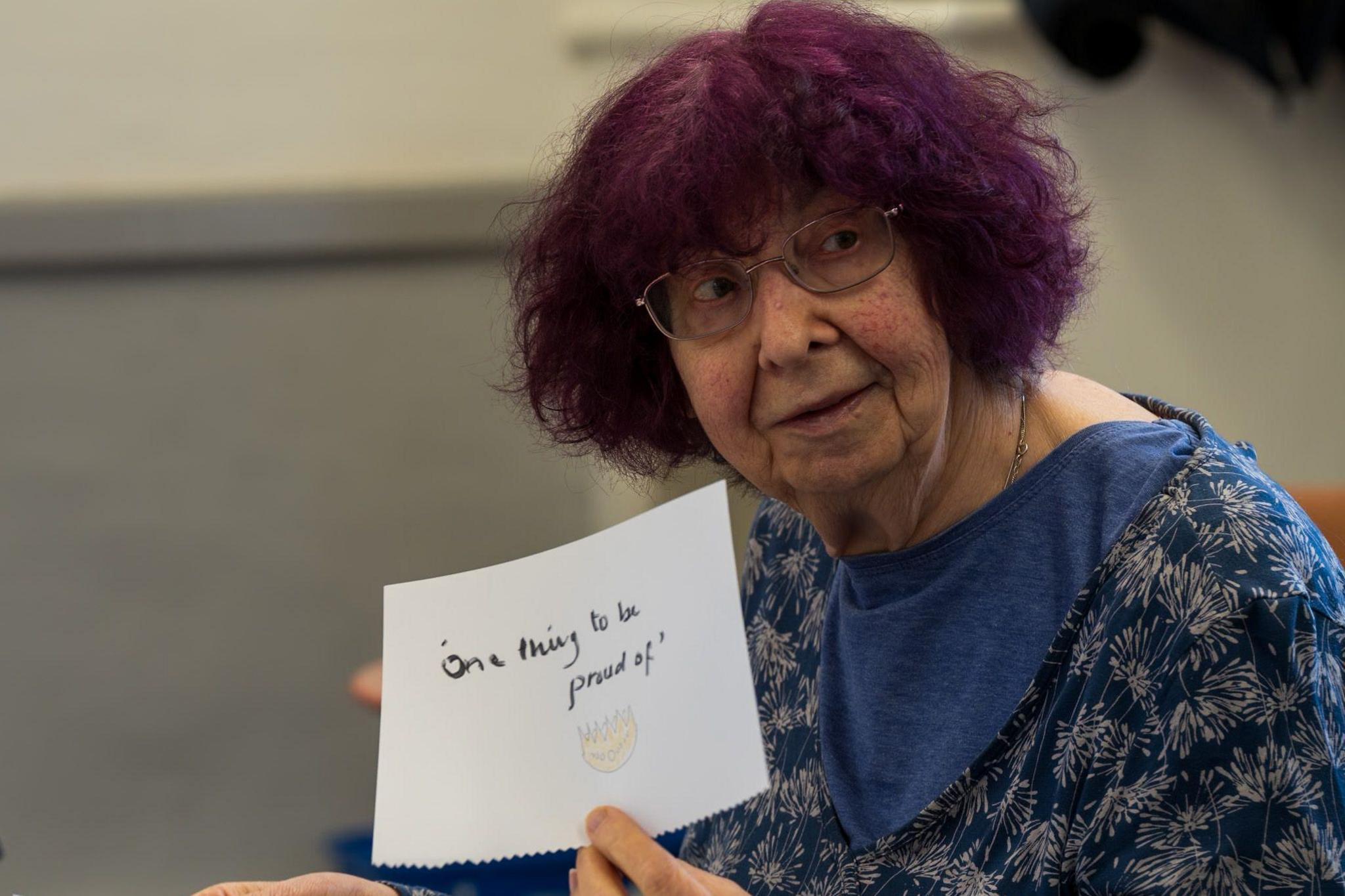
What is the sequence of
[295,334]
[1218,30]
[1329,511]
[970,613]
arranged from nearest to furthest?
[970,613]
[1329,511]
[1218,30]
[295,334]

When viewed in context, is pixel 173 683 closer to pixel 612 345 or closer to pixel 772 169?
pixel 612 345

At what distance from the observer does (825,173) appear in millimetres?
925

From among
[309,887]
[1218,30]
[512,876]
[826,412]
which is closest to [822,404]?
[826,412]

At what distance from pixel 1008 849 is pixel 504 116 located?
1.92 meters

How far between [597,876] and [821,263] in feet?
1.48

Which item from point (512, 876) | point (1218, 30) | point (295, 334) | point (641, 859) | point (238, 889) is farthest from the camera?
point (295, 334)

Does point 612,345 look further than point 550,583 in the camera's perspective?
Yes

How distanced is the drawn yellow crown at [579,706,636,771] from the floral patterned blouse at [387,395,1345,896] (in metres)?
0.26

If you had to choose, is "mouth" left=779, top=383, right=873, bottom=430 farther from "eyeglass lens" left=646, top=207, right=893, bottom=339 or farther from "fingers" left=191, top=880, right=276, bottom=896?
"fingers" left=191, top=880, right=276, bottom=896

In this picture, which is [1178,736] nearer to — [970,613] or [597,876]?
[970,613]

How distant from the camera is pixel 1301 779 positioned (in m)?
0.77

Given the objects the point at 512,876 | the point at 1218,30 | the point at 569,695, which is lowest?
the point at 512,876

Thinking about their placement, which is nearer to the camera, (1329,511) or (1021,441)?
(1021,441)

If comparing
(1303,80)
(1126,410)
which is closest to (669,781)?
(1126,410)
